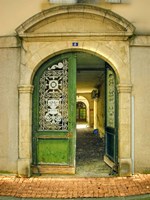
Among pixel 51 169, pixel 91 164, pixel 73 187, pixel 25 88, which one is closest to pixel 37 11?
pixel 25 88

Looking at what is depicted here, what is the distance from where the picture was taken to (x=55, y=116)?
6.61 meters

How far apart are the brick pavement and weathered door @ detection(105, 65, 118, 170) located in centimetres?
81

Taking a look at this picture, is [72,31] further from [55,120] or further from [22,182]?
[22,182]

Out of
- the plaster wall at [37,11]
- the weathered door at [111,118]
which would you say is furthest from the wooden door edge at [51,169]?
the plaster wall at [37,11]

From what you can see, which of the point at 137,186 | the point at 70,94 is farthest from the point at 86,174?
the point at 70,94

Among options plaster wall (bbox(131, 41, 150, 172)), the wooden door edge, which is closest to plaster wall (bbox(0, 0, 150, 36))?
plaster wall (bbox(131, 41, 150, 172))

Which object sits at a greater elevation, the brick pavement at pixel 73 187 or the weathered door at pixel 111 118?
the weathered door at pixel 111 118

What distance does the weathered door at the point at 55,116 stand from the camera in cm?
653

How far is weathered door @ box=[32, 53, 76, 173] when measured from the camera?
21.4ft

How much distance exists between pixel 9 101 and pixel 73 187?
255cm

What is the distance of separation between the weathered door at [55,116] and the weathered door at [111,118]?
1038 millimetres

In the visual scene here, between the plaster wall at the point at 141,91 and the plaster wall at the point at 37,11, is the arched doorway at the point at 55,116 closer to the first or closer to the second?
the plaster wall at the point at 141,91

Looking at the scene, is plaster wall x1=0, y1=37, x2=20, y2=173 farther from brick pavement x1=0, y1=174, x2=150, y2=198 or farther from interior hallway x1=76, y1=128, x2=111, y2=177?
interior hallway x1=76, y1=128, x2=111, y2=177

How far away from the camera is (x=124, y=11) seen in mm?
6387
